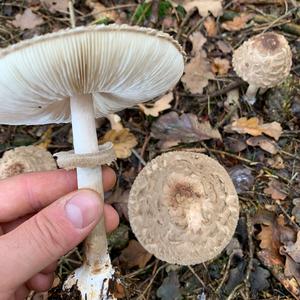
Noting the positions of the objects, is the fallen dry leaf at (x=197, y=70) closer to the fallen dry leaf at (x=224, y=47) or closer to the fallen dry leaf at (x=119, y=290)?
the fallen dry leaf at (x=224, y=47)

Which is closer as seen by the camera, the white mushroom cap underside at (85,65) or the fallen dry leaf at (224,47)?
the white mushroom cap underside at (85,65)

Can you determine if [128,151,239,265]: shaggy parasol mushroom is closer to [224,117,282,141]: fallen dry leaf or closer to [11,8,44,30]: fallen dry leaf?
[224,117,282,141]: fallen dry leaf

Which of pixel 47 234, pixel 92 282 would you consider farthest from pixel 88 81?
→ pixel 92 282

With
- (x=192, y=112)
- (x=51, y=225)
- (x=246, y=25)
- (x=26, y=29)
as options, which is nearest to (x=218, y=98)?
(x=192, y=112)

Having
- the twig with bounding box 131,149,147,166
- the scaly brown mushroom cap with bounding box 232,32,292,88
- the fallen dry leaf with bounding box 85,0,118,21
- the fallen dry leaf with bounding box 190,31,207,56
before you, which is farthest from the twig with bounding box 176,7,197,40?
the twig with bounding box 131,149,147,166

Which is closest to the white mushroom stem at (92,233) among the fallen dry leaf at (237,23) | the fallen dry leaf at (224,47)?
the fallen dry leaf at (224,47)

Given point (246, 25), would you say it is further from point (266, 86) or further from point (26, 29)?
point (26, 29)
